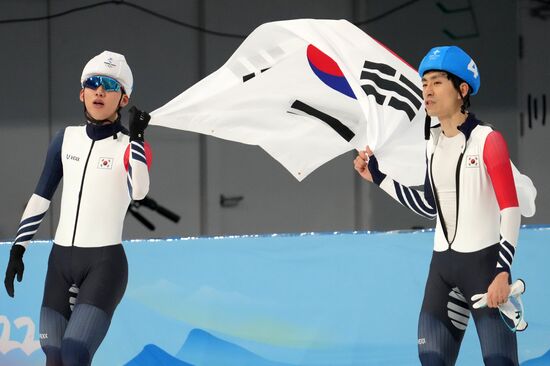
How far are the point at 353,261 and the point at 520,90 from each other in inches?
182

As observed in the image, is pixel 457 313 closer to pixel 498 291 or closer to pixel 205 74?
pixel 498 291

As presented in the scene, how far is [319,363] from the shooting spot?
239 inches

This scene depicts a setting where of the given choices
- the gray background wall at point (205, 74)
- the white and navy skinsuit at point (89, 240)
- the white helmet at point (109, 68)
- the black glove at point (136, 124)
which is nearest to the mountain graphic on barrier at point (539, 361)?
the white and navy skinsuit at point (89, 240)

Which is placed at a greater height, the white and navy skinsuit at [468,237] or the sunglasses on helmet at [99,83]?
the sunglasses on helmet at [99,83]

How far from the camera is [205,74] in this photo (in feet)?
33.4

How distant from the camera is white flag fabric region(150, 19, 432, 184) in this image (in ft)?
17.7

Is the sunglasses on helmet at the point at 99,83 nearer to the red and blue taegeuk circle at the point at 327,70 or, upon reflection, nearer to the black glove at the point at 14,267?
the black glove at the point at 14,267

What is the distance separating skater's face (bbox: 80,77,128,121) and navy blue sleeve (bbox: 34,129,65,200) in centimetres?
19

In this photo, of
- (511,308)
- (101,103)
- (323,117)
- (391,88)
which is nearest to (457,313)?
(511,308)

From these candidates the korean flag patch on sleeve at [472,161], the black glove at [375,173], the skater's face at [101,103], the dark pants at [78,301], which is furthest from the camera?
the skater's face at [101,103]

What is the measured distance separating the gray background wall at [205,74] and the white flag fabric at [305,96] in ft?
14.6

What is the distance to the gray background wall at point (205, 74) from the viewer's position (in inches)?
399

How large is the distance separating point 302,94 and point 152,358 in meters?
1.64

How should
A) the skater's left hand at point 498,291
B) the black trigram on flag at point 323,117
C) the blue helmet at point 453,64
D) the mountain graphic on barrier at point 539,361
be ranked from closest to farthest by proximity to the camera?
the skater's left hand at point 498,291
the blue helmet at point 453,64
the black trigram on flag at point 323,117
the mountain graphic on barrier at point 539,361
